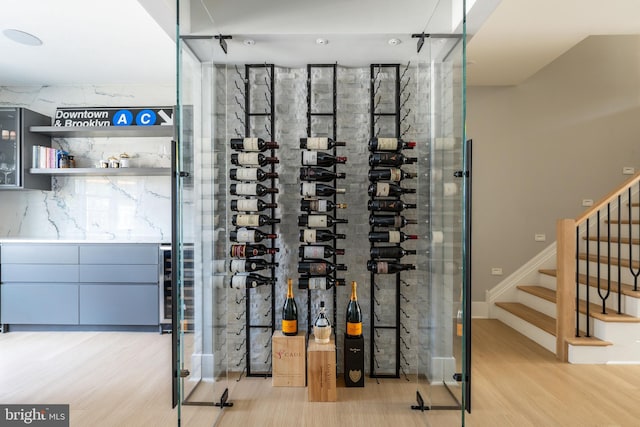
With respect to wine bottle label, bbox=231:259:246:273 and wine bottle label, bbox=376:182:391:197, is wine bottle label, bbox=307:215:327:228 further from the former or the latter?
wine bottle label, bbox=231:259:246:273

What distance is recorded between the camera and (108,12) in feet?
8.52

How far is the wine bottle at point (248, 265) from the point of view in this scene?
244 centimetres

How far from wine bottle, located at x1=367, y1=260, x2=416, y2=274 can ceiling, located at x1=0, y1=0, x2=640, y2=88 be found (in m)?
1.47

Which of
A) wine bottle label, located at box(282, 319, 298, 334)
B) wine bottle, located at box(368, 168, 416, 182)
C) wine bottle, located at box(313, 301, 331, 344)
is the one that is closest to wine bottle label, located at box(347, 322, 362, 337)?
wine bottle, located at box(313, 301, 331, 344)

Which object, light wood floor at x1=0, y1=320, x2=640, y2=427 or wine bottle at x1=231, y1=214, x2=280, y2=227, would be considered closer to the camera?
light wood floor at x1=0, y1=320, x2=640, y2=427

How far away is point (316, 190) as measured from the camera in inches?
98.0

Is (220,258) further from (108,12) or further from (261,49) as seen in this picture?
(108,12)

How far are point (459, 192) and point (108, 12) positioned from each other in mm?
2716

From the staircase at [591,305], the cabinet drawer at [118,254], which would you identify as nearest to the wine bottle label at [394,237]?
the staircase at [591,305]

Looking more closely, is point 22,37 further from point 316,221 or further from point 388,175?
point 388,175

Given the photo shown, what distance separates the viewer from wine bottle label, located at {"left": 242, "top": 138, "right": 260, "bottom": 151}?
8.18ft

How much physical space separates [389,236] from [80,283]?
10.4 ft

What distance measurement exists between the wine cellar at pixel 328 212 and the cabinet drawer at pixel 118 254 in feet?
4.61

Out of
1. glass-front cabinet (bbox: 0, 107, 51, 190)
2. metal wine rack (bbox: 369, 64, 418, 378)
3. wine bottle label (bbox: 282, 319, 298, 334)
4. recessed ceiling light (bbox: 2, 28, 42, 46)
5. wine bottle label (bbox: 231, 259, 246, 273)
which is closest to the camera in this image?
wine bottle label (bbox: 231, 259, 246, 273)
